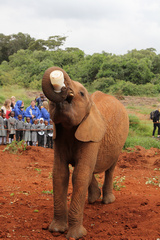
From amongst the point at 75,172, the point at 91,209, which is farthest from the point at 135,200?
the point at 75,172

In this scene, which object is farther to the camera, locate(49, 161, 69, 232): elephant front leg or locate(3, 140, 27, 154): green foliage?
locate(3, 140, 27, 154): green foliage

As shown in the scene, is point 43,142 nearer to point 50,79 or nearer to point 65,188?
point 65,188

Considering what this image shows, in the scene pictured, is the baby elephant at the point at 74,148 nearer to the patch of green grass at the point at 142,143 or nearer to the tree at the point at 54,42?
the patch of green grass at the point at 142,143

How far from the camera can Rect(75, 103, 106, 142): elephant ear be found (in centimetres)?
387

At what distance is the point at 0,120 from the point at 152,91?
20.5 metres

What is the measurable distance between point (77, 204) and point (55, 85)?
1.64 m

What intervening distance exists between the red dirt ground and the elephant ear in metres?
1.24

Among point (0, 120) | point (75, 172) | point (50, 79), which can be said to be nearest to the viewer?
point (50, 79)

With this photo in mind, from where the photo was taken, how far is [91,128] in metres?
4.01

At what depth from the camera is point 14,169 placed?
836 cm

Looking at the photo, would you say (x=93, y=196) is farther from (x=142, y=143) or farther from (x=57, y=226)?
(x=142, y=143)

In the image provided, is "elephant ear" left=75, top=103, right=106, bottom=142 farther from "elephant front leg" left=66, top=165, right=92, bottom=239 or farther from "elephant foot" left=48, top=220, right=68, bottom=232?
"elephant foot" left=48, top=220, right=68, bottom=232

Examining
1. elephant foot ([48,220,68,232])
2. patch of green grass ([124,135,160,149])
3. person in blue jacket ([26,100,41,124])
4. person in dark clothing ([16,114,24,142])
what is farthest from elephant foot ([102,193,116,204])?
patch of green grass ([124,135,160,149])

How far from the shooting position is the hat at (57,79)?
3.13 m
